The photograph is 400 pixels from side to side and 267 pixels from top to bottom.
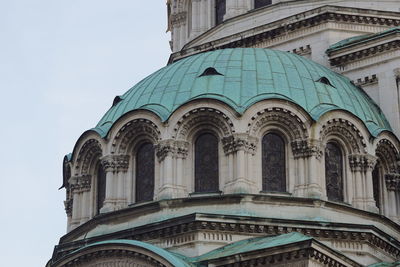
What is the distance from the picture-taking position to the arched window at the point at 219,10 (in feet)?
113

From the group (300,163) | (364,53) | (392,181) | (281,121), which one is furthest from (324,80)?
(392,181)

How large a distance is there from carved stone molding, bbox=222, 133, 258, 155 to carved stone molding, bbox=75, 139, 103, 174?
11.8 feet

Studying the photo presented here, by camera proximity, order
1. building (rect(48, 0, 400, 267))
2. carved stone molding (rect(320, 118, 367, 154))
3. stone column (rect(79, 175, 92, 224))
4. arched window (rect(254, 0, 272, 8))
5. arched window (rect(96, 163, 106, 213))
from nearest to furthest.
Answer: building (rect(48, 0, 400, 267))
carved stone molding (rect(320, 118, 367, 154))
arched window (rect(96, 163, 106, 213))
stone column (rect(79, 175, 92, 224))
arched window (rect(254, 0, 272, 8))

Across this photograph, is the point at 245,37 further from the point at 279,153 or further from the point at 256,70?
the point at 279,153

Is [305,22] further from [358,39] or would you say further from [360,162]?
[360,162]

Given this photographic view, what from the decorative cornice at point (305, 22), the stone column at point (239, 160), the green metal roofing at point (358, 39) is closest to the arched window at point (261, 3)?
the decorative cornice at point (305, 22)

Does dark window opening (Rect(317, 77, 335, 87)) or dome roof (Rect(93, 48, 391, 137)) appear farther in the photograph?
dark window opening (Rect(317, 77, 335, 87))

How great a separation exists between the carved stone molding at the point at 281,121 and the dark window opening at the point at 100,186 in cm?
418

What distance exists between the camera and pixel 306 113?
25.5 metres

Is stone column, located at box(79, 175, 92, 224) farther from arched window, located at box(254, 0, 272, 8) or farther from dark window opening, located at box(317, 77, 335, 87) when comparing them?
arched window, located at box(254, 0, 272, 8)

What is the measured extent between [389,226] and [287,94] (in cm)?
394

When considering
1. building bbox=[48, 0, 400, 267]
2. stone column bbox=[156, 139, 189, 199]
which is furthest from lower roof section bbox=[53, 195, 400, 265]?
stone column bbox=[156, 139, 189, 199]

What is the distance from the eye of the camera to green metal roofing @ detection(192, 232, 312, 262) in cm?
2220

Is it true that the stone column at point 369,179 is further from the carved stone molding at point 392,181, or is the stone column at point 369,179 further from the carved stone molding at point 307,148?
the carved stone molding at point 307,148
